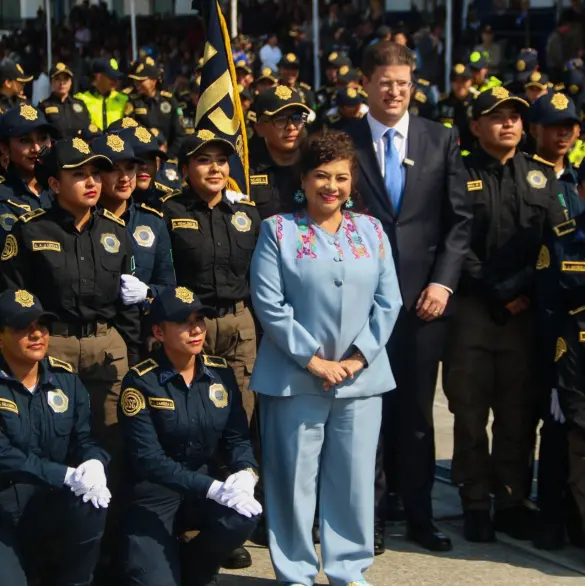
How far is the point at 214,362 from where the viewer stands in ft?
17.4

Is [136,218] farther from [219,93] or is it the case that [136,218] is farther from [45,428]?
[219,93]

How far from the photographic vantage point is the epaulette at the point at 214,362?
17.3 feet

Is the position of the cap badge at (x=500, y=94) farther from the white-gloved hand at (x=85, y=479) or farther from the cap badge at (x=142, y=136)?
the white-gloved hand at (x=85, y=479)

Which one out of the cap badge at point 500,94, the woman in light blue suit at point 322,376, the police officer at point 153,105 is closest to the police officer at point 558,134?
the cap badge at point 500,94

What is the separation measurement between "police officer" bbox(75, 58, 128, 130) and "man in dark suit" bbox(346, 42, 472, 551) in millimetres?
7608

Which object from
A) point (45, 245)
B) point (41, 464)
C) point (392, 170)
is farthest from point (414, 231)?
point (41, 464)

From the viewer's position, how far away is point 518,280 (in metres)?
5.91

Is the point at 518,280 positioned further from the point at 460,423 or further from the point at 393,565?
the point at 393,565

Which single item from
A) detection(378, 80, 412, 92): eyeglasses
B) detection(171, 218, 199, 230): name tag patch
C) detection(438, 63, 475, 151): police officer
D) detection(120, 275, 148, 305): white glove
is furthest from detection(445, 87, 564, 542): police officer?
detection(438, 63, 475, 151): police officer

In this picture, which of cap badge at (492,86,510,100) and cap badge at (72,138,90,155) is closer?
cap badge at (72,138,90,155)

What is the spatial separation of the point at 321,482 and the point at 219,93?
3.12 metres

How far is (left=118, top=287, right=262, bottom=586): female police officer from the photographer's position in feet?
16.3

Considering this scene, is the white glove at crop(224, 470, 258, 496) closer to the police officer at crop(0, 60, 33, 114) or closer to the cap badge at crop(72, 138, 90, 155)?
the cap badge at crop(72, 138, 90, 155)

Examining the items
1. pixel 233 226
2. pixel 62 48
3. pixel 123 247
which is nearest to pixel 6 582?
pixel 123 247
